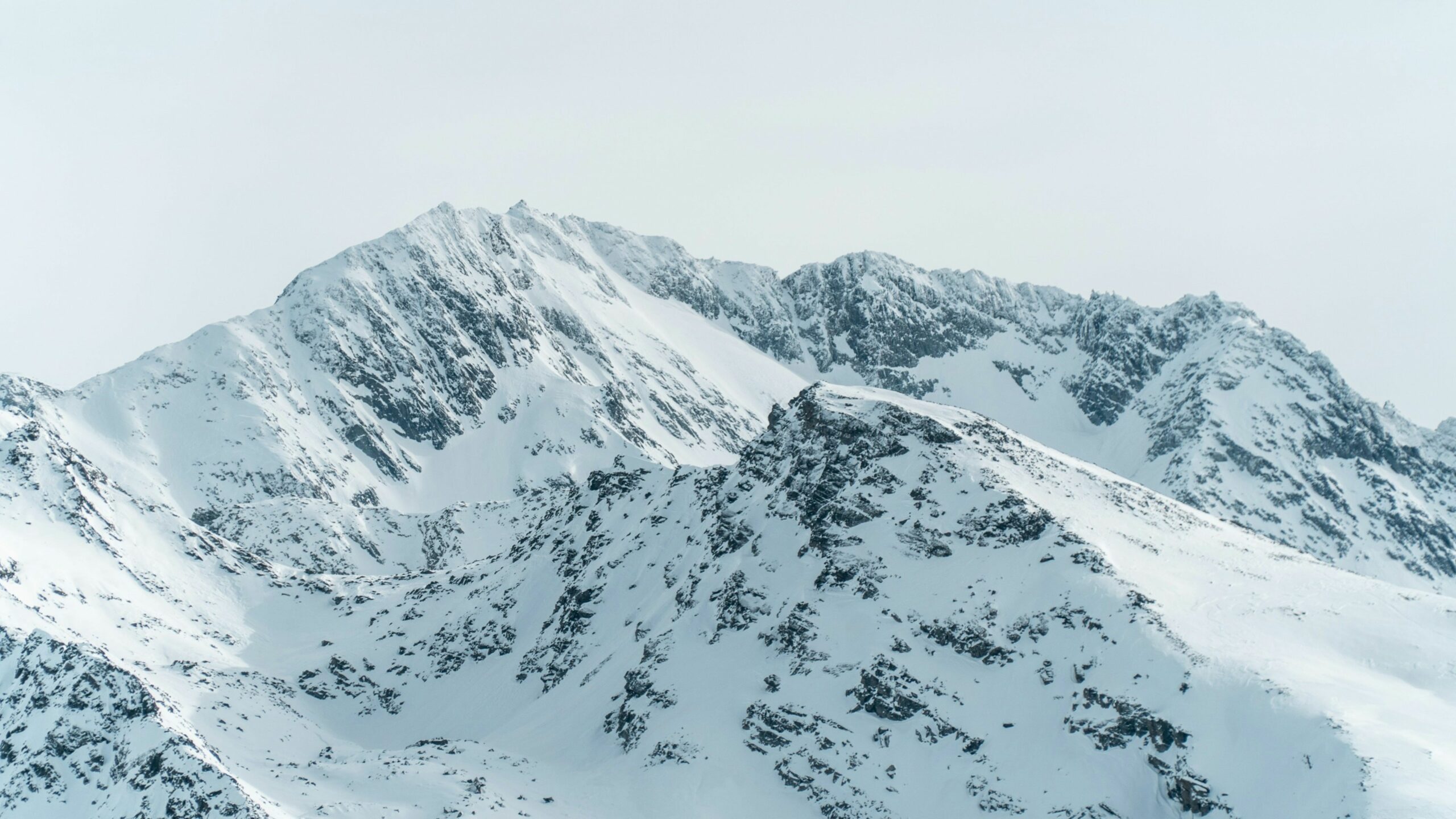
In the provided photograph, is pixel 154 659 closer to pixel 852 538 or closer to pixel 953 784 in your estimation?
pixel 852 538

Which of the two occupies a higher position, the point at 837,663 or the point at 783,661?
the point at 837,663

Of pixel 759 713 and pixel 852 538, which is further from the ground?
pixel 852 538

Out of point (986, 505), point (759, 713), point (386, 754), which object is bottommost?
point (386, 754)

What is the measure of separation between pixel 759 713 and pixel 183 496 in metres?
136

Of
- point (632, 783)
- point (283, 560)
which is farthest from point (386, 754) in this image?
point (283, 560)

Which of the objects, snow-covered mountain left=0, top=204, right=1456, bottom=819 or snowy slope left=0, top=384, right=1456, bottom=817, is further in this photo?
snowy slope left=0, top=384, right=1456, bottom=817

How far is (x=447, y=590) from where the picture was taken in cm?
13675

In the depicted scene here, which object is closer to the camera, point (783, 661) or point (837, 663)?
point (837, 663)

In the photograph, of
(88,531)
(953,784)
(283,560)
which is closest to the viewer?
(953,784)

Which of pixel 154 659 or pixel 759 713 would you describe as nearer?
pixel 759 713

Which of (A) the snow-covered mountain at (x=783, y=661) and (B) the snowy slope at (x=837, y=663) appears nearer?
(A) the snow-covered mountain at (x=783, y=661)

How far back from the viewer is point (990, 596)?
297 feet

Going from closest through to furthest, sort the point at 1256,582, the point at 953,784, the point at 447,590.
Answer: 1. the point at 953,784
2. the point at 1256,582
3. the point at 447,590

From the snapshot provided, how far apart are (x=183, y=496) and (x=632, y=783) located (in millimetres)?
Result: 132908
